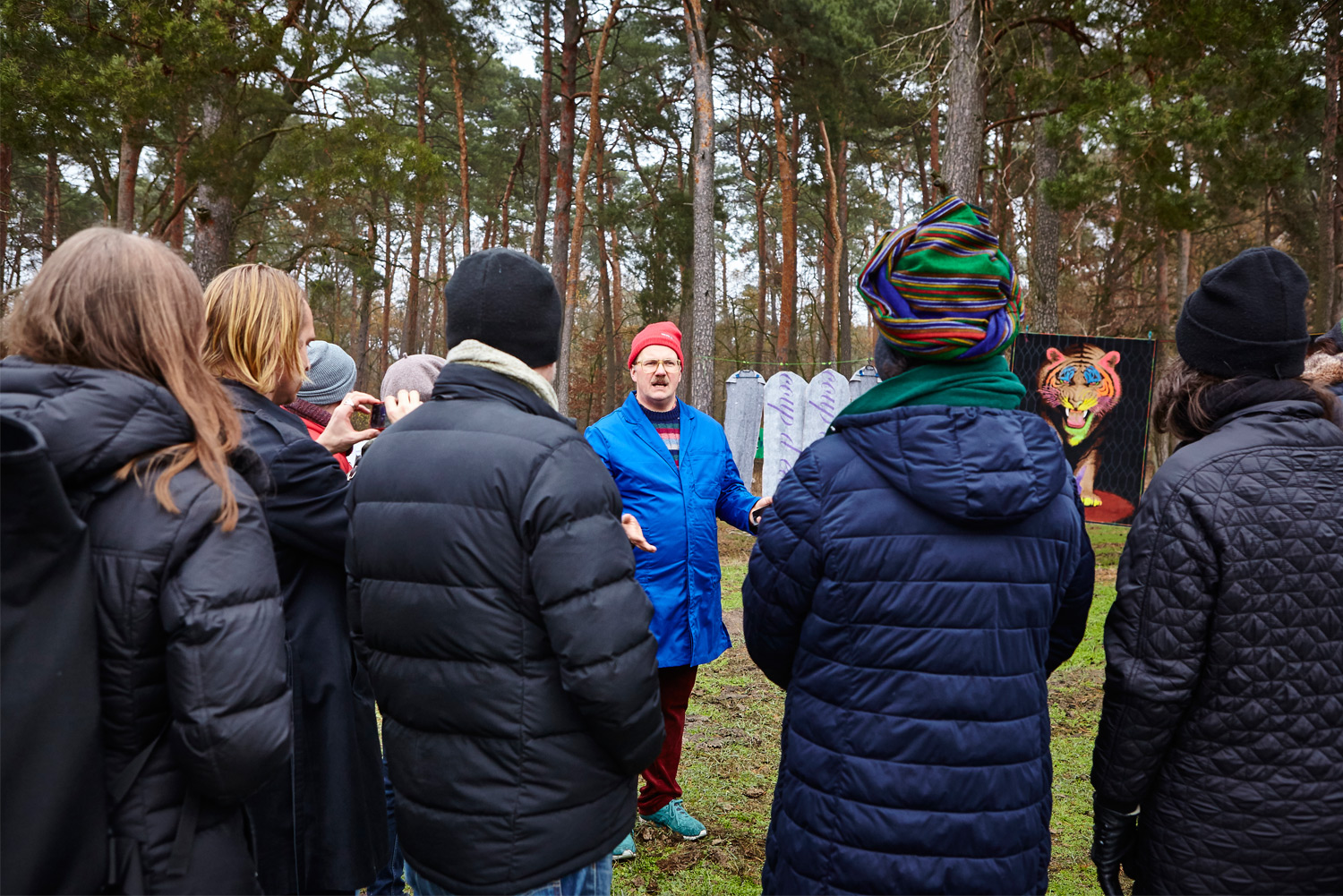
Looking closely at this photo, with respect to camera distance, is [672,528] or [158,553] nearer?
[158,553]

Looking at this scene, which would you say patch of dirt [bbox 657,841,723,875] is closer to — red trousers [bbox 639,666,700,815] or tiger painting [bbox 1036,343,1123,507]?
red trousers [bbox 639,666,700,815]

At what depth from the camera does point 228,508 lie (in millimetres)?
1350

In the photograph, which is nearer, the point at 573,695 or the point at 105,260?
the point at 105,260

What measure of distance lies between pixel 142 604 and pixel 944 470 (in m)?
1.35

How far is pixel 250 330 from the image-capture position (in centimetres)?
199

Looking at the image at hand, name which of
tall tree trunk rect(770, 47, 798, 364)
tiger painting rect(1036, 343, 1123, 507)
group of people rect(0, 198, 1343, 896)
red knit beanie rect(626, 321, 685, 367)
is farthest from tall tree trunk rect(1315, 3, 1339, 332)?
group of people rect(0, 198, 1343, 896)

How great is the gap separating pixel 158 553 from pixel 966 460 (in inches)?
53.6

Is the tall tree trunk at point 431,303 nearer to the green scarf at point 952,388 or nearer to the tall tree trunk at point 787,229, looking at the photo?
the tall tree trunk at point 787,229

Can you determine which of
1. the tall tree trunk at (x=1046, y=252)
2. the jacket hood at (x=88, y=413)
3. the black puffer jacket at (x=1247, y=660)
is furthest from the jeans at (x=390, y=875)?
the tall tree trunk at (x=1046, y=252)

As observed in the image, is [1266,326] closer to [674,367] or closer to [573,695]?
[573,695]

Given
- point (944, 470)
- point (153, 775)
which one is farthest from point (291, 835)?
point (944, 470)

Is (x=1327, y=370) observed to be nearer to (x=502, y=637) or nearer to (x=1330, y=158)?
(x=502, y=637)


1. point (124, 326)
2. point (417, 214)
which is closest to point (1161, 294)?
point (417, 214)

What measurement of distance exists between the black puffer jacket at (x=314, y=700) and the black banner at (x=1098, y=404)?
7.50m
